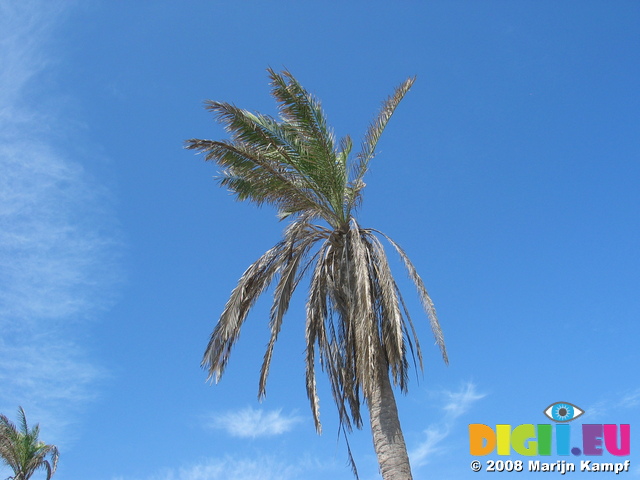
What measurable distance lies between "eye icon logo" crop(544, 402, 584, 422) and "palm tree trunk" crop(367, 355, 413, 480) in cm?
593

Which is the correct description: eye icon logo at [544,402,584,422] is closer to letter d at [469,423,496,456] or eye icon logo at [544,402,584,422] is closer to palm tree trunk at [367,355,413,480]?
letter d at [469,423,496,456]

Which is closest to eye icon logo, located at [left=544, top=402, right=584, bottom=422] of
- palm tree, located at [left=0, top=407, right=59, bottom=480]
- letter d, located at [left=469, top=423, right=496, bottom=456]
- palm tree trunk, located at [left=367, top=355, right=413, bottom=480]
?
letter d, located at [left=469, top=423, right=496, bottom=456]

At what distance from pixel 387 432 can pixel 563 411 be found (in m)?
6.58

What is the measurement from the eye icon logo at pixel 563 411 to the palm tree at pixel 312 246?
4.84 meters

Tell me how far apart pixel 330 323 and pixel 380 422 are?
269cm

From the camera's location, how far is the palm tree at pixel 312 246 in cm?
1227

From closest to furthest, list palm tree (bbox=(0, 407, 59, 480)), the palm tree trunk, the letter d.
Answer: the palm tree trunk, the letter d, palm tree (bbox=(0, 407, 59, 480))

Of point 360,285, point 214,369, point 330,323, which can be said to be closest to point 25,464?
point 214,369

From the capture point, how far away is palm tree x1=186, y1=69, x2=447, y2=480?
40.3 feet

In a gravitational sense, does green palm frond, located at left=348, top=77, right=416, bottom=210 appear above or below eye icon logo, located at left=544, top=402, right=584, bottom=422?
above

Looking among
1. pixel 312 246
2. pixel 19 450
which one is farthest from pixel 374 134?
pixel 19 450

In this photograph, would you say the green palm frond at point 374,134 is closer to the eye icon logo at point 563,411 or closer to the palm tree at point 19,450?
the eye icon logo at point 563,411

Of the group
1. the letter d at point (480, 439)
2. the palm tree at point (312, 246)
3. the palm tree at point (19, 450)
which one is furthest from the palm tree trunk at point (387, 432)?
the palm tree at point (19, 450)

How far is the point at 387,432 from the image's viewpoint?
10836 mm
